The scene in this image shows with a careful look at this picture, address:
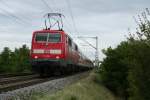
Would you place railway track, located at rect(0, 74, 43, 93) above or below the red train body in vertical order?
below

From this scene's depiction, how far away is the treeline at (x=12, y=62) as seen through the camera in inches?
1892

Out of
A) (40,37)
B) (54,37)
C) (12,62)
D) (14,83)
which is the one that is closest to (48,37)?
(54,37)

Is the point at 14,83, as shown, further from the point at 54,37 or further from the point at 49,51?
the point at 54,37

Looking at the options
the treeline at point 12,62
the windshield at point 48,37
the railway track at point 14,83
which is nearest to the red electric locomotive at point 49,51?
the windshield at point 48,37

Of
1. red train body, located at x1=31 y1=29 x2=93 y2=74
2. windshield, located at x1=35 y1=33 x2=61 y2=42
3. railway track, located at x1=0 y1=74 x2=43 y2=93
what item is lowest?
railway track, located at x1=0 y1=74 x2=43 y2=93

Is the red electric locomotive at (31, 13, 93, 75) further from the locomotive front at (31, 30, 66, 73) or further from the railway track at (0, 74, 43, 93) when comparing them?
the railway track at (0, 74, 43, 93)

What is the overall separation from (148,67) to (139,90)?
0.86m

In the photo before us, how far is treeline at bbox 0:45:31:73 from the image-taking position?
48062 mm

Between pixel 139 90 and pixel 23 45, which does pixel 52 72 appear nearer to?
pixel 139 90

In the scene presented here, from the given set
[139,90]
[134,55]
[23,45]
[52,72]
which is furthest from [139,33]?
[23,45]

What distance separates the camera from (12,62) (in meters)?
51.6

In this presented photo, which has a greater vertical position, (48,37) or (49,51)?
(48,37)

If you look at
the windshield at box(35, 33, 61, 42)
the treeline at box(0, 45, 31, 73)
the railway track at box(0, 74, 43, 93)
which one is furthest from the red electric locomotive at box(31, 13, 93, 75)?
the treeline at box(0, 45, 31, 73)

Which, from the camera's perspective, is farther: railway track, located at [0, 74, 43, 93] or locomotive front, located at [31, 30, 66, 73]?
locomotive front, located at [31, 30, 66, 73]
